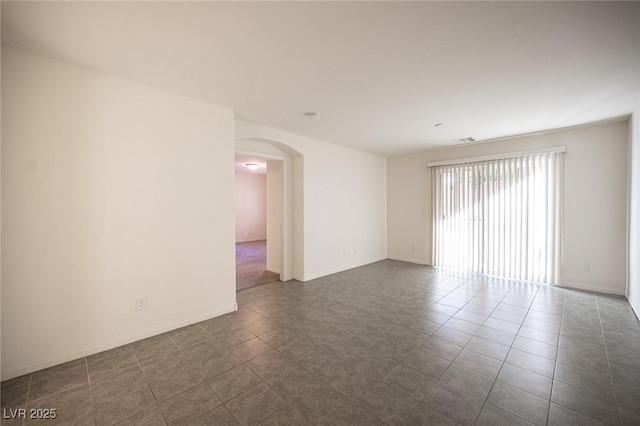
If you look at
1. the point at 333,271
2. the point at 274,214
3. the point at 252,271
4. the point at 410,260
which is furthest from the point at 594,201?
the point at 252,271

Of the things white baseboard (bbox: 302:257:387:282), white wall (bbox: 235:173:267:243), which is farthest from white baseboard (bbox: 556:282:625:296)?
white wall (bbox: 235:173:267:243)

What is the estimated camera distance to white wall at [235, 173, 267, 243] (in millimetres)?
9523

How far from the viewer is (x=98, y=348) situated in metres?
2.35

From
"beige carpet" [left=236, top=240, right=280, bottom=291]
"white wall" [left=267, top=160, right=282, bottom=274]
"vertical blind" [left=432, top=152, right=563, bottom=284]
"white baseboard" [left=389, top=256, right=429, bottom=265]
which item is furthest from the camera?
"white baseboard" [left=389, top=256, right=429, bottom=265]

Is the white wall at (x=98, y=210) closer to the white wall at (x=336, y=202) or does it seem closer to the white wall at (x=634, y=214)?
the white wall at (x=336, y=202)

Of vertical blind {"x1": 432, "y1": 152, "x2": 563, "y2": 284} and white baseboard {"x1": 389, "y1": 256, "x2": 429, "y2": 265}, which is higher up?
vertical blind {"x1": 432, "y1": 152, "x2": 563, "y2": 284}

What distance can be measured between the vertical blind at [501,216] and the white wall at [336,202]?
4.48 ft

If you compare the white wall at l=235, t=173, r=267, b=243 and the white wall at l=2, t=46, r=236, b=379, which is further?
the white wall at l=235, t=173, r=267, b=243

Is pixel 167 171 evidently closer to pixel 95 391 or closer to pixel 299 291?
pixel 95 391

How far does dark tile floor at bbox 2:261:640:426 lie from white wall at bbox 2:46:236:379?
287mm

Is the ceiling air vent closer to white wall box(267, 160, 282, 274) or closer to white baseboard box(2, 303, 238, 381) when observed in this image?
white wall box(267, 160, 282, 274)

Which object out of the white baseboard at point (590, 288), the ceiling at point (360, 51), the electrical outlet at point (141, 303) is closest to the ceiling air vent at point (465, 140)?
Result: the ceiling at point (360, 51)

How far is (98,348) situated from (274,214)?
328 centimetres

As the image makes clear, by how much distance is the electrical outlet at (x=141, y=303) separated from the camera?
8.45 ft
